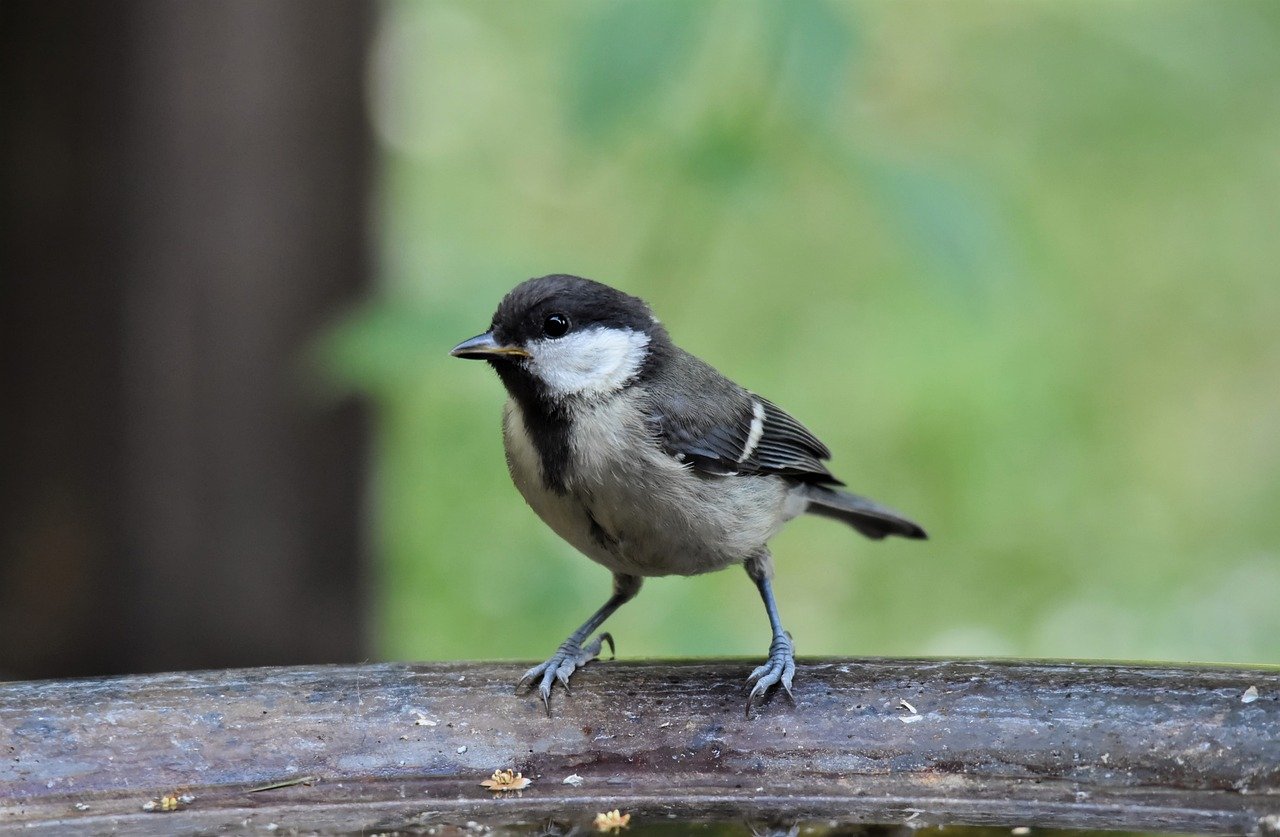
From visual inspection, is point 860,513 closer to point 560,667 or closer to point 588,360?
point 588,360

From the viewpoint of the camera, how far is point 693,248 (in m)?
3.24

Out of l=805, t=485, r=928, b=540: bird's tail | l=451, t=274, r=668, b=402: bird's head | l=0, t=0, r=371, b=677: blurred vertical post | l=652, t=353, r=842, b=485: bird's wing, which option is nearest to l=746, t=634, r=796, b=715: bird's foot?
l=652, t=353, r=842, b=485: bird's wing

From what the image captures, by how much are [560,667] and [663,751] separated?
39 centimetres

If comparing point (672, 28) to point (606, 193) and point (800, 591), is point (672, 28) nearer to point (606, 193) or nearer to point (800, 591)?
point (606, 193)

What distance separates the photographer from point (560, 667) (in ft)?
7.77

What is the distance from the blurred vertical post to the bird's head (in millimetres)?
1657

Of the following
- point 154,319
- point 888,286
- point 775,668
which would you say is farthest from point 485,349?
point 888,286

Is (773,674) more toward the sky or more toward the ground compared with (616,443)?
more toward the ground

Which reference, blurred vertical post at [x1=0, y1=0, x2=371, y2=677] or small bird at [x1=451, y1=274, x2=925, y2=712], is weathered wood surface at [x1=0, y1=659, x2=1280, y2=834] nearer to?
small bird at [x1=451, y1=274, x2=925, y2=712]

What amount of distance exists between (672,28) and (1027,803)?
1542 mm

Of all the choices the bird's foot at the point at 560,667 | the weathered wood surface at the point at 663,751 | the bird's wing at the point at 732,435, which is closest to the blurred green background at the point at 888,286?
the bird's wing at the point at 732,435

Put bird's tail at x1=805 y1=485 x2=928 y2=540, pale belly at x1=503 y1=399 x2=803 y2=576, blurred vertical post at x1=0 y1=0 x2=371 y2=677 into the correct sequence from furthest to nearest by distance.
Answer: blurred vertical post at x1=0 y1=0 x2=371 y2=677 → bird's tail at x1=805 y1=485 x2=928 y2=540 → pale belly at x1=503 y1=399 x2=803 y2=576

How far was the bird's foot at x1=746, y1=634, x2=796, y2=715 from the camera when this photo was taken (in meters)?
2.17

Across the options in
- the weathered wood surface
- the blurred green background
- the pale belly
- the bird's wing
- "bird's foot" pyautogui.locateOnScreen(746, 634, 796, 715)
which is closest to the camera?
the weathered wood surface
